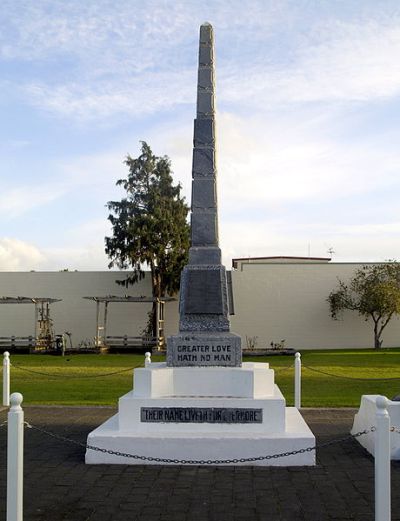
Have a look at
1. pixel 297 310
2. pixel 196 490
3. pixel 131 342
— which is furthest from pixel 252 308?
pixel 196 490

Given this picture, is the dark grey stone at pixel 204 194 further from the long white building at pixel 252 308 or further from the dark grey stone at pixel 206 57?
the long white building at pixel 252 308

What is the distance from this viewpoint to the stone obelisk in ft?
31.4

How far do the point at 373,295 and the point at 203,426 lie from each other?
26.4m

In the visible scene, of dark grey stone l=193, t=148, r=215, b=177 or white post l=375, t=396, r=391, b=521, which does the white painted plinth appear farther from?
dark grey stone l=193, t=148, r=215, b=177

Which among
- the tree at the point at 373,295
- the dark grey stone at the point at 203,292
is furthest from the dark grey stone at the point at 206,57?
the tree at the point at 373,295

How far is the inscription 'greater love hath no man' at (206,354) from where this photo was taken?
9547mm

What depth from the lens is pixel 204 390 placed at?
9.13m

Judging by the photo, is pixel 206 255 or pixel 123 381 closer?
pixel 206 255

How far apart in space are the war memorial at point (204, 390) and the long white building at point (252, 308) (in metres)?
25.8

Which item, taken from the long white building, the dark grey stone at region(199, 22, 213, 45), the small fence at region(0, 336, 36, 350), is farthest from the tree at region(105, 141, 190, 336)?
the dark grey stone at region(199, 22, 213, 45)

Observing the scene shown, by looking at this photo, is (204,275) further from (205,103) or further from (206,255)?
(205,103)

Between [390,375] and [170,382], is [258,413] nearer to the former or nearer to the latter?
[170,382]

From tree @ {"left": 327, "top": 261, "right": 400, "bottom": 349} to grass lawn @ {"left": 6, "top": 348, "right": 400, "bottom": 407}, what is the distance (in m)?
6.58

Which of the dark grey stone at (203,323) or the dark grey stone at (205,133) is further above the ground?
the dark grey stone at (205,133)
